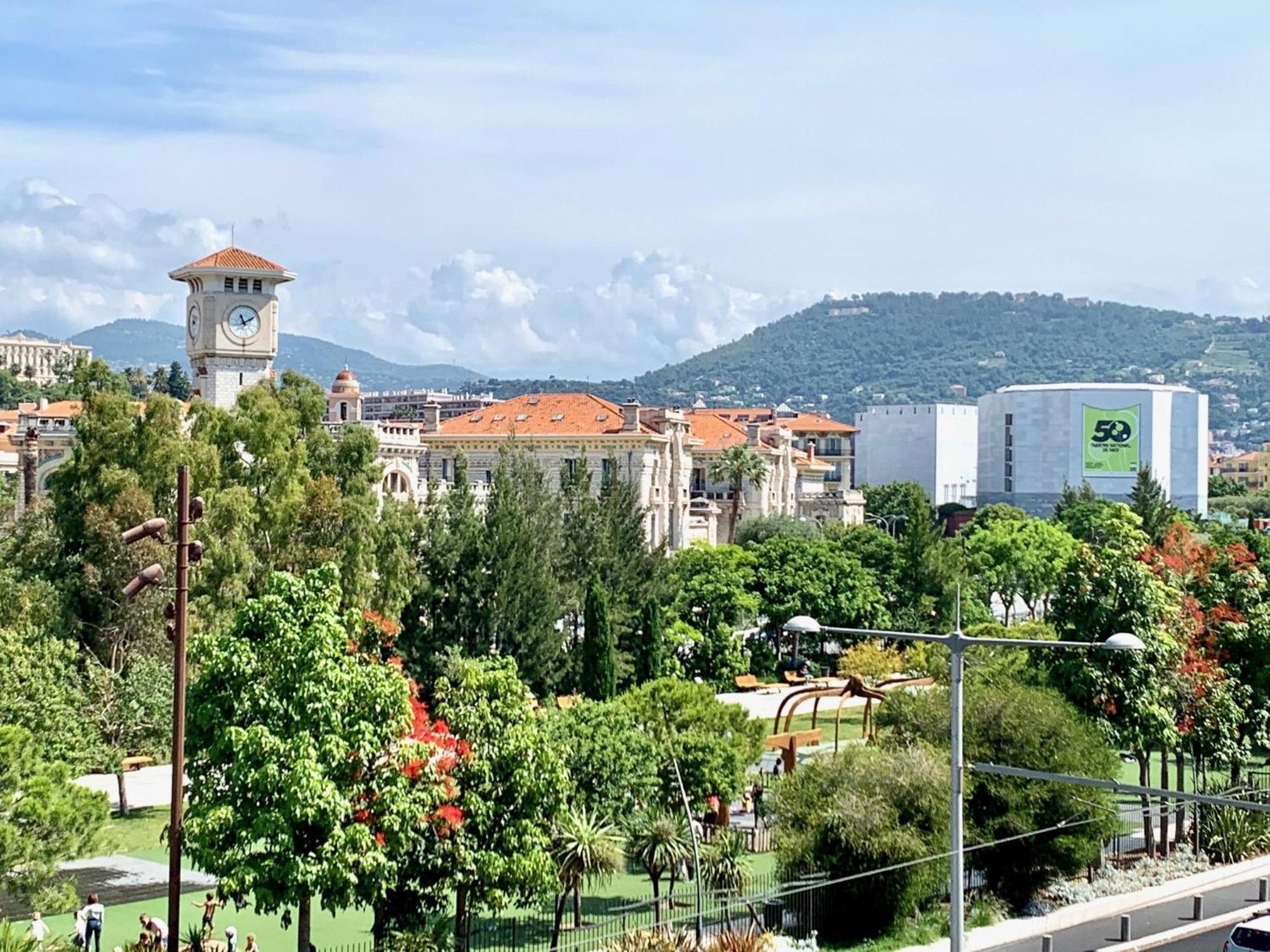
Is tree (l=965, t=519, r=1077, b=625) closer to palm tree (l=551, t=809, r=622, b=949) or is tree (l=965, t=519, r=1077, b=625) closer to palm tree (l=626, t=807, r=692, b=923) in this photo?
palm tree (l=626, t=807, r=692, b=923)

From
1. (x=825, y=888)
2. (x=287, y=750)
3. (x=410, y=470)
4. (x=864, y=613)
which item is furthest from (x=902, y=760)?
(x=410, y=470)

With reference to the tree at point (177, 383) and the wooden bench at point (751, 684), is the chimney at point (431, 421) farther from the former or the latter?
the tree at point (177, 383)

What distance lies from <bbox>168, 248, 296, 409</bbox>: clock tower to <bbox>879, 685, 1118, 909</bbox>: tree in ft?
130

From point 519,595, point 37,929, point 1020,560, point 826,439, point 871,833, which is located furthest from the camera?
point 826,439

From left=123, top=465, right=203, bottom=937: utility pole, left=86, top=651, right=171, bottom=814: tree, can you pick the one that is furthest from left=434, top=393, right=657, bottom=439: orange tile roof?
left=123, top=465, right=203, bottom=937: utility pole

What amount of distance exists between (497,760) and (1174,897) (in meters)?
16.6

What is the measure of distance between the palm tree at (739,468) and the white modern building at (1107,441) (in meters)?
47.0

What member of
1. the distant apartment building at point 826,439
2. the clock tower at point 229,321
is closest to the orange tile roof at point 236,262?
the clock tower at point 229,321

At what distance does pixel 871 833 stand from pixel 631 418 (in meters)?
70.2

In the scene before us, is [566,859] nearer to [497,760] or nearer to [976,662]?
[497,760]

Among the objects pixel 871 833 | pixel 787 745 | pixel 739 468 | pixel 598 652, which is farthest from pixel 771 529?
pixel 871 833

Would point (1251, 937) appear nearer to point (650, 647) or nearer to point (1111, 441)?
point (650, 647)

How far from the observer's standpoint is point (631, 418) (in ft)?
323

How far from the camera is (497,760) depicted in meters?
24.6
